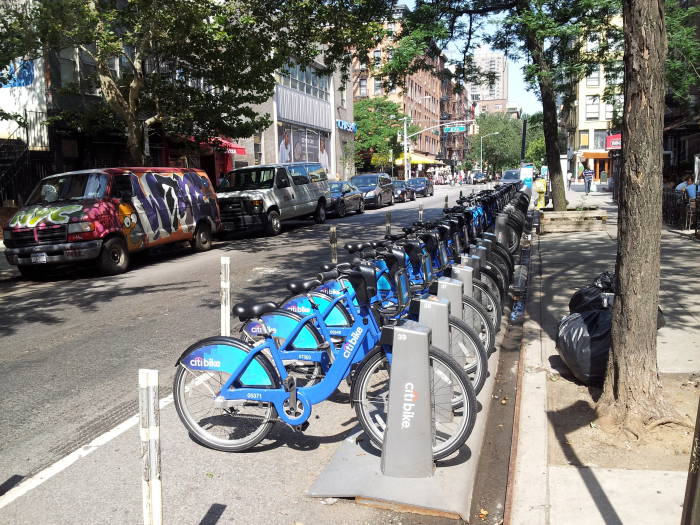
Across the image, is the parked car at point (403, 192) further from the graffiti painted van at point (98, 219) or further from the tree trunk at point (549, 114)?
the graffiti painted van at point (98, 219)

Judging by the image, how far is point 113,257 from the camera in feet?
41.3

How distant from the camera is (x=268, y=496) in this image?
12.6ft

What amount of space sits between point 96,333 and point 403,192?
3040 centimetres

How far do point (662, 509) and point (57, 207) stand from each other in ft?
38.4

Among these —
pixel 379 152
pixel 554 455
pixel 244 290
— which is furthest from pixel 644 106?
pixel 379 152

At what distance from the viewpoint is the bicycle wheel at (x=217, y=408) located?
429 centimetres

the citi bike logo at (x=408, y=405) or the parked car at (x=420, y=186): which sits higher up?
the parked car at (x=420, y=186)

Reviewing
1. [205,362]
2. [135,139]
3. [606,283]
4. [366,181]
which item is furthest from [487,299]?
[366,181]

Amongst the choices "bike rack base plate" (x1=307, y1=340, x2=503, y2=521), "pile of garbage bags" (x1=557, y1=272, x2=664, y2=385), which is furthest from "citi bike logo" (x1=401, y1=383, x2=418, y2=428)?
"pile of garbage bags" (x1=557, y1=272, x2=664, y2=385)

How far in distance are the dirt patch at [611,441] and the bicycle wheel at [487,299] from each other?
1.48m

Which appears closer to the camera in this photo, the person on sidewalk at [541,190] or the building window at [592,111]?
the person on sidewalk at [541,190]

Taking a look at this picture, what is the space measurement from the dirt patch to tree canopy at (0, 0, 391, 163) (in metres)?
13.4

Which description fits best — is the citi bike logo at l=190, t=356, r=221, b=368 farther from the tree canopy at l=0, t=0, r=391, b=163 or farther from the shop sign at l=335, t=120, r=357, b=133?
the shop sign at l=335, t=120, r=357, b=133

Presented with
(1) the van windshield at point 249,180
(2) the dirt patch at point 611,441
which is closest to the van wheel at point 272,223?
(1) the van windshield at point 249,180
